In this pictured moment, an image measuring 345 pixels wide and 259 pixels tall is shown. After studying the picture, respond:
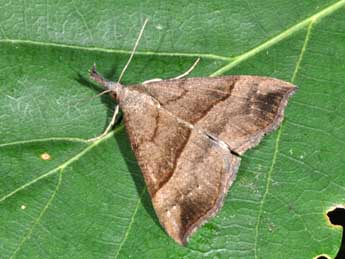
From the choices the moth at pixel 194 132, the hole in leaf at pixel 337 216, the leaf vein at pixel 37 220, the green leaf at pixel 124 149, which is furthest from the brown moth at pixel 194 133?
the hole in leaf at pixel 337 216

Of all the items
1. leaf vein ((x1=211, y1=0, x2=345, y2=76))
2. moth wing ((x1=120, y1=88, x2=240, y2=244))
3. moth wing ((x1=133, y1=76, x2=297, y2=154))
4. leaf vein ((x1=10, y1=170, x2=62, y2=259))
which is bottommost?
leaf vein ((x1=10, y1=170, x2=62, y2=259))

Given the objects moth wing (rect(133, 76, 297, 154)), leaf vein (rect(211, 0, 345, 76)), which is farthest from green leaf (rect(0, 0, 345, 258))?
moth wing (rect(133, 76, 297, 154))

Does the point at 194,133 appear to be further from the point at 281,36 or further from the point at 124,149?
the point at 281,36

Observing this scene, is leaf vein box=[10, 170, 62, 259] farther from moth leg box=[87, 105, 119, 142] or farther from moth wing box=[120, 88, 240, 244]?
moth wing box=[120, 88, 240, 244]

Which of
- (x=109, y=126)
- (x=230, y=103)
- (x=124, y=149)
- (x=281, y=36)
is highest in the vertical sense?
(x=281, y=36)

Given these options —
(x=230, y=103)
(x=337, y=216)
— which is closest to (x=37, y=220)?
(x=230, y=103)

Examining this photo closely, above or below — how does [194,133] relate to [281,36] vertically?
below

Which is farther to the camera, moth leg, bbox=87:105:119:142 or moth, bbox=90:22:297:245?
moth leg, bbox=87:105:119:142
